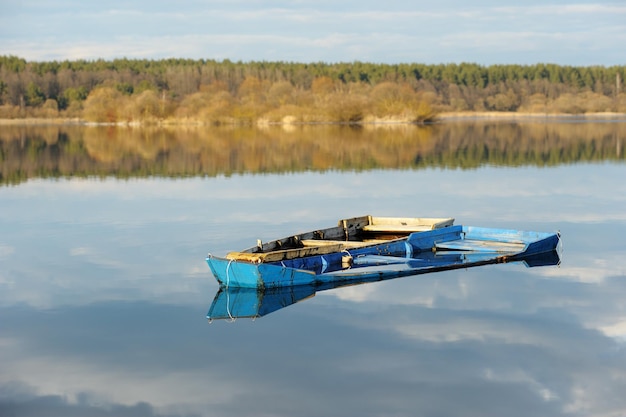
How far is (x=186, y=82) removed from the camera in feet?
396

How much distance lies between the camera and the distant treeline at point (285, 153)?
36094 mm

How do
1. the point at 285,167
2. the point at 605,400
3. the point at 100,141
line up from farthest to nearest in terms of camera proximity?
1. the point at 100,141
2. the point at 285,167
3. the point at 605,400

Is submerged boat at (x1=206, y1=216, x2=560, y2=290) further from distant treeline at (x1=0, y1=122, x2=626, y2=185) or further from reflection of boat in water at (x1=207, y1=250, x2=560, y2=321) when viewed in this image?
distant treeline at (x1=0, y1=122, x2=626, y2=185)

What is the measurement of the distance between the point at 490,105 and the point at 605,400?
119 metres

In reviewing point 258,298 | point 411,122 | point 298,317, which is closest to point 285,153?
point 258,298

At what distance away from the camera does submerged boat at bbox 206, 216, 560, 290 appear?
46.8 ft

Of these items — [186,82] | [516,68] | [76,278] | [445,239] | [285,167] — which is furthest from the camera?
[516,68]

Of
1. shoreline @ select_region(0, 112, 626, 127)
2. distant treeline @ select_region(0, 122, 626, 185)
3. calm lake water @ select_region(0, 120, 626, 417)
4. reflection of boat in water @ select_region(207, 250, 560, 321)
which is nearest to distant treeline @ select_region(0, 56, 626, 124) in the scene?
shoreline @ select_region(0, 112, 626, 127)

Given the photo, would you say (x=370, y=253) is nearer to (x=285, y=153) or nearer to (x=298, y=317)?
(x=298, y=317)

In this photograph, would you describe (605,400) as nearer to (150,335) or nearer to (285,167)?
(150,335)

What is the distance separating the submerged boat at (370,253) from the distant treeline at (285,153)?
16.1 m

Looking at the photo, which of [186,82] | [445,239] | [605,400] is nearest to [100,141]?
[445,239]

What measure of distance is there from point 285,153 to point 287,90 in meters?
51.3

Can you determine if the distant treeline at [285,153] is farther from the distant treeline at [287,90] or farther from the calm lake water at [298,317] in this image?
the distant treeline at [287,90]
